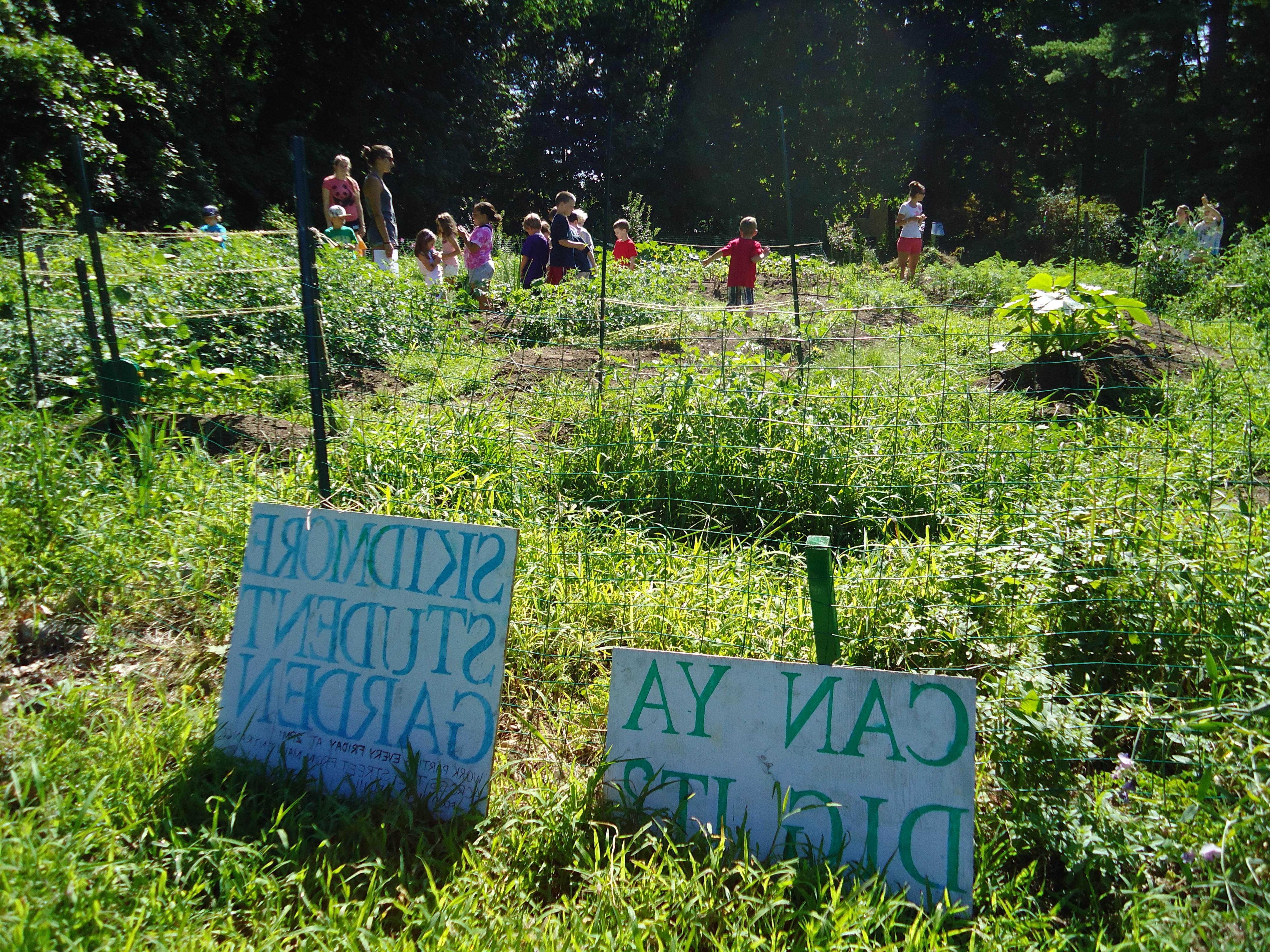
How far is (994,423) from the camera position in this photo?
4055 millimetres

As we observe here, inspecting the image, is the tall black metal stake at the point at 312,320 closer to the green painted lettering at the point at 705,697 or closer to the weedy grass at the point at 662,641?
the weedy grass at the point at 662,641

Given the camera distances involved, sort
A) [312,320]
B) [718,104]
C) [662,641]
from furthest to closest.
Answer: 1. [718,104]
2. [312,320]
3. [662,641]

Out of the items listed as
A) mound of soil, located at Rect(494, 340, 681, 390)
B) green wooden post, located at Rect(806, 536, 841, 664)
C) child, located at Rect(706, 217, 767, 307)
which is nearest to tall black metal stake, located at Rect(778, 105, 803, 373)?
mound of soil, located at Rect(494, 340, 681, 390)

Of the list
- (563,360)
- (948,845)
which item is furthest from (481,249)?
(948,845)

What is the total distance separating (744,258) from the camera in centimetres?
892

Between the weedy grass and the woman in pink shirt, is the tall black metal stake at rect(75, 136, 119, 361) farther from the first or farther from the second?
the woman in pink shirt

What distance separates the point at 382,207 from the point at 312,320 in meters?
6.28

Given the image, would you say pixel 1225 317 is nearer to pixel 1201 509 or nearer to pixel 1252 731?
pixel 1201 509

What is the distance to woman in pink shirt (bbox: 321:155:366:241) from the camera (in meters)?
8.41

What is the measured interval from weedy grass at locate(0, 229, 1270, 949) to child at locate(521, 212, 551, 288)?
4.56m

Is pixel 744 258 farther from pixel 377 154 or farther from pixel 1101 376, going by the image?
pixel 1101 376

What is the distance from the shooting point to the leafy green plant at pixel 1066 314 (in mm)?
5355

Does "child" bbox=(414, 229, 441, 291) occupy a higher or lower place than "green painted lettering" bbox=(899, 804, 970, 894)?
higher

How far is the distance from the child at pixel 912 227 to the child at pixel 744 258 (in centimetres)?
420
